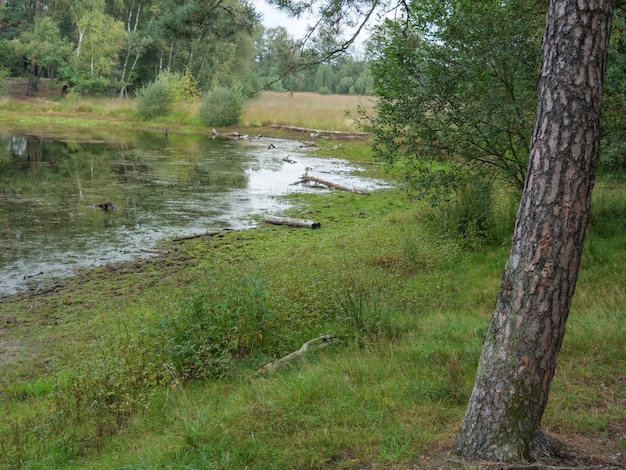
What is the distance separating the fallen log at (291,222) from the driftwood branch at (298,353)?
25.8 feet

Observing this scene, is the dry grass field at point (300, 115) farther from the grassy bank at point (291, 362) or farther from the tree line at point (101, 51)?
the grassy bank at point (291, 362)

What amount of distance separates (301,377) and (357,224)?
951 cm

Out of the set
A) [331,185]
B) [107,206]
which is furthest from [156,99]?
[107,206]

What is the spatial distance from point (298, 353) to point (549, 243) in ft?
10.2

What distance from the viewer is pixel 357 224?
46.0ft

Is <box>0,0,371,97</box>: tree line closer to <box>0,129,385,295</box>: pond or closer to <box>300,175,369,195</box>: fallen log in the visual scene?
<box>0,129,385,295</box>: pond

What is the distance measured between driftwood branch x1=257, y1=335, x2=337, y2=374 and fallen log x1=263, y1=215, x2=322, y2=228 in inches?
310

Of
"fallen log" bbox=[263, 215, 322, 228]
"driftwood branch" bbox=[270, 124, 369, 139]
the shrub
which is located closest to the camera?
"fallen log" bbox=[263, 215, 322, 228]

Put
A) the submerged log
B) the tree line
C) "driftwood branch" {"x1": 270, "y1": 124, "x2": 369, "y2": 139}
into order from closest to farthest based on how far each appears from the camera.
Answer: the submerged log < "driftwood branch" {"x1": 270, "y1": 124, "x2": 369, "y2": 139} < the tree line

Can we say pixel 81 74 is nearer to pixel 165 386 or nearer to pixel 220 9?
pixel 220 9

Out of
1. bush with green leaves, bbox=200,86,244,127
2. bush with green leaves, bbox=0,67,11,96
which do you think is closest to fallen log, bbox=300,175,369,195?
bush with green leaves, bbox=200,86,244,127

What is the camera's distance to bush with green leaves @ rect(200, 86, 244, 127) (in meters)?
40.8

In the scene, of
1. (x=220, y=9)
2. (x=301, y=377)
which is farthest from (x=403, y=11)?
(x=301, y=377)

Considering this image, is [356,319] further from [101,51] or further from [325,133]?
[101,51]
